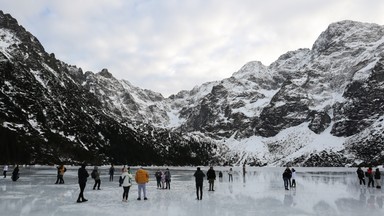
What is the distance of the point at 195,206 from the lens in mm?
26000

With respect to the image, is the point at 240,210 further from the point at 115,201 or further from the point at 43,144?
the point at 43,144

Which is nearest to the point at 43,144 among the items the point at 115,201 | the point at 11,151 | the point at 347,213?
the point at 11,151

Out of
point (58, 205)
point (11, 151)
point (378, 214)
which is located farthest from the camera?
point (11, 151)

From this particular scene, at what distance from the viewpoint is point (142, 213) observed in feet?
73.3

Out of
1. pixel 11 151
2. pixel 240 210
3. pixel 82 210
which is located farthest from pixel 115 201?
pixel 11 151

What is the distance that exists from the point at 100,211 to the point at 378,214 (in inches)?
644

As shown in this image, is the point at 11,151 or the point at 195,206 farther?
the point at 11,151

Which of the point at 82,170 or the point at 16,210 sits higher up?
the point at 82,170

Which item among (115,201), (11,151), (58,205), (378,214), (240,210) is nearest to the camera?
(378,214)

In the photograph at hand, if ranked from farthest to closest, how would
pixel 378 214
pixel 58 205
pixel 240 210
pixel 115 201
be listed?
pixel 115 201
pixel 58 205
pixel 240 210
pixel 378 214

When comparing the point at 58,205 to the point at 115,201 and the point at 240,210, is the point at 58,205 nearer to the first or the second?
the point at 115,201

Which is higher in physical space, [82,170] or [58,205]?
[82,170]

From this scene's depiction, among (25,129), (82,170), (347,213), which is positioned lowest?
(347,213)

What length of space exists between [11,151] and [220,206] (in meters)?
150
